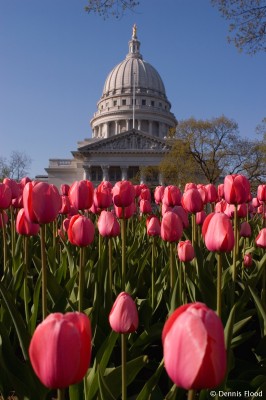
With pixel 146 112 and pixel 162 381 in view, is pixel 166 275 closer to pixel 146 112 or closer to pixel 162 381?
pixel 162 381

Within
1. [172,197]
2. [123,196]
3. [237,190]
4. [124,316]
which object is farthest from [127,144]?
[124,316]

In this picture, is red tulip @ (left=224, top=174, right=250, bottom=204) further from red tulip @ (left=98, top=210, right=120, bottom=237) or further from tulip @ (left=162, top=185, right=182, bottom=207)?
tulip @ (left=162, top=185, right=182, bottom=207)

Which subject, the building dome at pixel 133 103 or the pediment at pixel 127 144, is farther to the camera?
the building dome at pixel 133 103

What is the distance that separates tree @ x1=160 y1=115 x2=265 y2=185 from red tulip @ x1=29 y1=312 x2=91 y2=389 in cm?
2882

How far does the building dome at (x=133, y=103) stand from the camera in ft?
199

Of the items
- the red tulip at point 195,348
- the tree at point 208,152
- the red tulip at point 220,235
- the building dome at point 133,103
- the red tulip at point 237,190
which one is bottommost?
the red tulip at point 195,348

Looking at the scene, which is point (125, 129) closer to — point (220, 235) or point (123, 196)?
point (123, 196)

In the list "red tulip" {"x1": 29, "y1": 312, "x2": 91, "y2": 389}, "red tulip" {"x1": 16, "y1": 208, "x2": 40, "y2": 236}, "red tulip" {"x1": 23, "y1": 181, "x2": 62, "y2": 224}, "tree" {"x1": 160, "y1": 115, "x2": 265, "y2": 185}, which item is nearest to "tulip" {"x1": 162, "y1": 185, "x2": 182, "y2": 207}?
"red tulip" {"x1": 16, "y1": 208, "x2": 40, "y2": 236}

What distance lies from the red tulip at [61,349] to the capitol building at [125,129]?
4477 cm

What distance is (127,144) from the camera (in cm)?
4881

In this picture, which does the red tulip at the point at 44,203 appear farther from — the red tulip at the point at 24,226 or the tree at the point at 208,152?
the tree at the point at 208,152

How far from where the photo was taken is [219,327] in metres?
0.56

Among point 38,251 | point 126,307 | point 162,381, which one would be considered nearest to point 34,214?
point 126,307

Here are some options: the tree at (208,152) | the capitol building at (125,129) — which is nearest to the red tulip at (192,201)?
the tree at (208,152)
